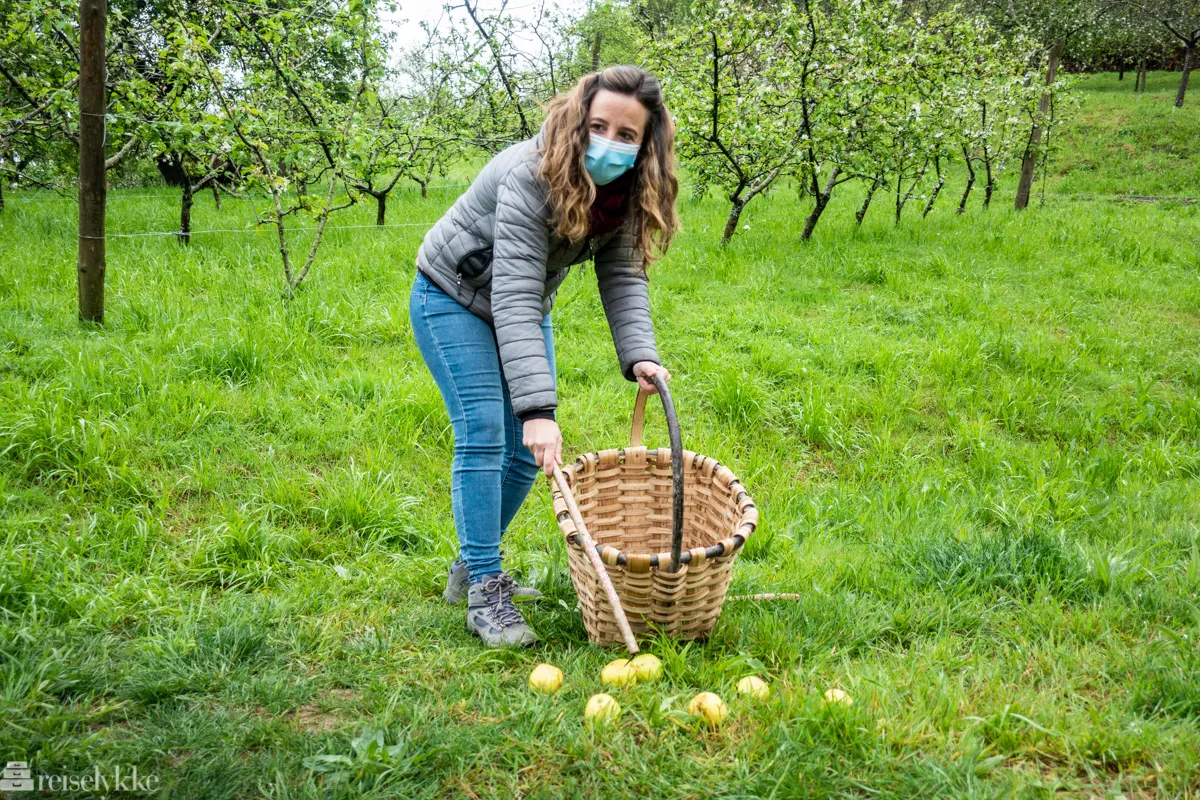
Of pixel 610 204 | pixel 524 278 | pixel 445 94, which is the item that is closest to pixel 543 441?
pixel 524 278

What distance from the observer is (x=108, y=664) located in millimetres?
2111

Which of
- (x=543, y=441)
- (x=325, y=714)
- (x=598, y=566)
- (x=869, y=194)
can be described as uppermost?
(x=869, y=194)

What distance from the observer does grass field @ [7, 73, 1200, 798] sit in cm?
184

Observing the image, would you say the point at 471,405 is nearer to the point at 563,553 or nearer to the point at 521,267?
the point at 521,267

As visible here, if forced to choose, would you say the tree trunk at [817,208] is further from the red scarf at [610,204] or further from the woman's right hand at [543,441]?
the woman's right hand at [543,441]

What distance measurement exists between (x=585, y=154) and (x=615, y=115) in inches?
4.9

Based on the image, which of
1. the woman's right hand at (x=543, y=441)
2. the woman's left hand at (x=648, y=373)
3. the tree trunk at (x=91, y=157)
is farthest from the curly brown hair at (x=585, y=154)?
the tree trunk at (x=91, y=157)

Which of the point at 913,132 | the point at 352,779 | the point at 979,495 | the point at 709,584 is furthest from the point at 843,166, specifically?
the point at 352,779

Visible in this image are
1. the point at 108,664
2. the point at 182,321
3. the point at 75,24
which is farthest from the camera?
the point at 75,24

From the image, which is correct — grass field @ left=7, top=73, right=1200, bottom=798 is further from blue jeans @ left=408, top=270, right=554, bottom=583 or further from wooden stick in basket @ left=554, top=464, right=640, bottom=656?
blue jeans @ left=408, top=270, right=554, bottom=583

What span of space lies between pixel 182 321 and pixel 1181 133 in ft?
63.9

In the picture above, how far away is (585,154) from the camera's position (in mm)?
2037

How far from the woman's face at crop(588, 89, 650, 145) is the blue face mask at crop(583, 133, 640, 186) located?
21mm

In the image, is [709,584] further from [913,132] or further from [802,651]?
[913,132]
